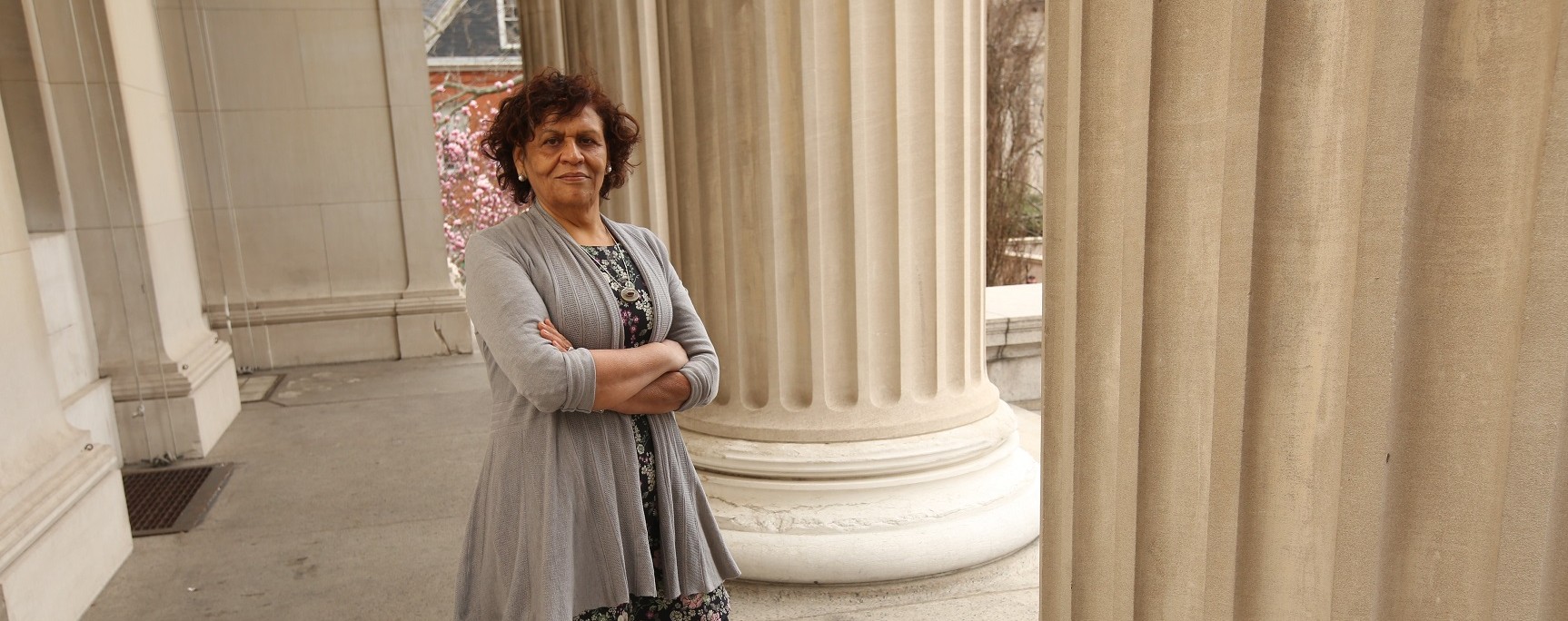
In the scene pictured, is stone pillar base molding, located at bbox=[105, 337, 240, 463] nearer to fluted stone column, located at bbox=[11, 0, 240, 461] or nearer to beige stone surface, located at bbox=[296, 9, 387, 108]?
fluted stone column, located at bbox=[11, 0, 240, 461]

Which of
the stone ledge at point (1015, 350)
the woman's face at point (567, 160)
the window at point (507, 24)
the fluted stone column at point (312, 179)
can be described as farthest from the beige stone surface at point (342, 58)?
the window at point (507, 24)

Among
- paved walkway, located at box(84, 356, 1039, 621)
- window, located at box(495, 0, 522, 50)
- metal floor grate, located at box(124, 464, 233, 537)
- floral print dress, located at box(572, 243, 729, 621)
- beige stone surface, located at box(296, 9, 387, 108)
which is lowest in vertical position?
paved walkway, located at box(84, 356, 1039, 621)

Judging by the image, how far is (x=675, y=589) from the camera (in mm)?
2754

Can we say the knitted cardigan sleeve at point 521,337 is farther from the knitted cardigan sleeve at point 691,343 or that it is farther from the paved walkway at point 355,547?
the paved walkway at point 355,547

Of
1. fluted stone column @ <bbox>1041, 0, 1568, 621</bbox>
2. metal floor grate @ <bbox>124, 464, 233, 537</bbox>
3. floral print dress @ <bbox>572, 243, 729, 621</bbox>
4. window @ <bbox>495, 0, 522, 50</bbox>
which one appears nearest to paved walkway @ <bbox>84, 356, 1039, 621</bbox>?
metal floor grate @ <bbox>124, 464, 233, 537</bbox>

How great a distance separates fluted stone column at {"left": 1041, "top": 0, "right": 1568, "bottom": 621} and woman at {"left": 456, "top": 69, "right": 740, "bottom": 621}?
1.29 meters

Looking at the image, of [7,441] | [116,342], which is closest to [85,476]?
[7,441]

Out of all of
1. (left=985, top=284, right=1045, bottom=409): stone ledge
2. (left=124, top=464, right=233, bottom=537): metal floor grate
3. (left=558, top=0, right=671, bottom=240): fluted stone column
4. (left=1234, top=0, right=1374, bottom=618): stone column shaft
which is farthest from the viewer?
(left=985, top=284, right=1045, bottom=409): stone ledge

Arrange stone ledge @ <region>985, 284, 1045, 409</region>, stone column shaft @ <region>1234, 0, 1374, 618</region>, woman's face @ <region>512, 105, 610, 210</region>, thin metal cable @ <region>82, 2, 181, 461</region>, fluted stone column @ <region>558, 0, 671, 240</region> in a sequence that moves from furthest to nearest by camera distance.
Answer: stone ledge @ <region>985, 284, 1045, 409</region> < thin metal cable @ <region>82, 2, 181, 461</region> < fluted stone column @ <region>558, 0, 671, 240</region> < woman's face @ <region>512, 105, 610, 210</region> < stone column shaft @ <region>1234, 0, 1374, 618</region>

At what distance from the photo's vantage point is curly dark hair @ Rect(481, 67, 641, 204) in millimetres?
2715

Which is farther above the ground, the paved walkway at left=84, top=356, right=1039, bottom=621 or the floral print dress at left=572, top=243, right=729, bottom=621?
the floral print dress at left=572, top=243, right=729, bottom=621

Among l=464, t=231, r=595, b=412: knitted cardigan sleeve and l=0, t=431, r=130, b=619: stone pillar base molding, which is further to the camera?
l=0, t=431, r=130, b=619: stone pillar base molding

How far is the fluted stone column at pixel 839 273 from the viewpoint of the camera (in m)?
4.10

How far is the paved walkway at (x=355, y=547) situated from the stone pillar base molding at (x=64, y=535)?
0.51 feet
